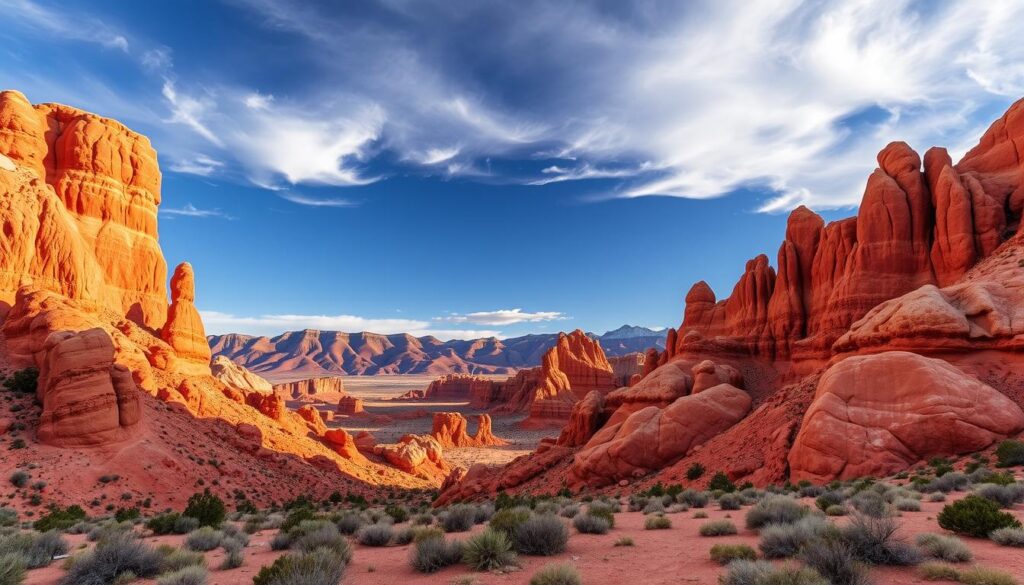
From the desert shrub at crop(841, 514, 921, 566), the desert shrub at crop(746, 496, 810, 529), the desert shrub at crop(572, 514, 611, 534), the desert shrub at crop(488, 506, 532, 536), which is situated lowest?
the desert shrub at crop(572, 514, 611, 534)

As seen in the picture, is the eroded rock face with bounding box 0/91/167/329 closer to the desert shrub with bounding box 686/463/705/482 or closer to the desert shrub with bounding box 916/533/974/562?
the desert shrub with bounding box 686/463/705/482

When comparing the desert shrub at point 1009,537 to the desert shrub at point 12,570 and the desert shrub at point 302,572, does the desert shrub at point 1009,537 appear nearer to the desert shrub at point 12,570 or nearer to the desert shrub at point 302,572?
the desert shrub at point 302,572

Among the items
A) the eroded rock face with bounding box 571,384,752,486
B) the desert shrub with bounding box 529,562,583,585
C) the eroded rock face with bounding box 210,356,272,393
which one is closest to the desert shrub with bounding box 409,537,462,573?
the desert shrub with bounding box 529,562,583,585

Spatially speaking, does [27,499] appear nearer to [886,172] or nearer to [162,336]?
[162,336]

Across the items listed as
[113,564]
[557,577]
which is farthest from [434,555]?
[113,564]

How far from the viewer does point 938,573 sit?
682 cm

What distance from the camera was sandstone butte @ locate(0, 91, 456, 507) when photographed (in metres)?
30.3

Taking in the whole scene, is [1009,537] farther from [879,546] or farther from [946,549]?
[879,546]

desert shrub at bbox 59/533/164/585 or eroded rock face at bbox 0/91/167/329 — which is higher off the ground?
eroded rock face at bbox 0/91/167/329

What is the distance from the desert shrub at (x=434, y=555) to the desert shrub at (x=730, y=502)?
9.94 meters

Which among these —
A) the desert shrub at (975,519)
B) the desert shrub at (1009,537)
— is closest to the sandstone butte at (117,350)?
the desert shrub at (975,519)

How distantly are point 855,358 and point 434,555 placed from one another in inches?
1000

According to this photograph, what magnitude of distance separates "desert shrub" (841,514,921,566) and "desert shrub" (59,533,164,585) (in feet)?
41.1

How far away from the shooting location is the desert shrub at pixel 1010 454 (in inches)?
692
